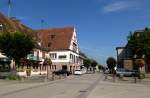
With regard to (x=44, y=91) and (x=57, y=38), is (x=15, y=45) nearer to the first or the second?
(x=44, y=91)

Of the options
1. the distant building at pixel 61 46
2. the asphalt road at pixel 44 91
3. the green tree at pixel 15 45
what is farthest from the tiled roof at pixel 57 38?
the asphalt road at pixel 44 91

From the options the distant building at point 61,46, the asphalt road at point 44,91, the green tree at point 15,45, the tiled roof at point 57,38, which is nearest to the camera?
the asphalt road at point 44,91

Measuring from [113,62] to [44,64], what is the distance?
272 feet

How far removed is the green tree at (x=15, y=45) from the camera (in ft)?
154

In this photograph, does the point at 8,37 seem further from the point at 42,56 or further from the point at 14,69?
the point at 42,56

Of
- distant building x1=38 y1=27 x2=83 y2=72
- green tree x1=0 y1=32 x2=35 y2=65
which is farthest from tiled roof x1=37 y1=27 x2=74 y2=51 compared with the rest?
green tree x1=0 y1=32 x2=35 y2=65

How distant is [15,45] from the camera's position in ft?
153

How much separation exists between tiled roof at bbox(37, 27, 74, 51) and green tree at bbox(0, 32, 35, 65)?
1674 inches

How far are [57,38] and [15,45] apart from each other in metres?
48.7

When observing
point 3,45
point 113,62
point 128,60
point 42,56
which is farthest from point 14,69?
point 113,62

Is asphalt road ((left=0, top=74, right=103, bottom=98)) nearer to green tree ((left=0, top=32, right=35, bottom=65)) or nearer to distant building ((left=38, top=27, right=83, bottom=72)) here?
green tree ((left=0, top=32, right=35, bottom=65))

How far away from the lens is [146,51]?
63.4m

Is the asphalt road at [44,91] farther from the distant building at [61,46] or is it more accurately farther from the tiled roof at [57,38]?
the tiled roof at [57,38]

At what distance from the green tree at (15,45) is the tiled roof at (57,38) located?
42.5m
